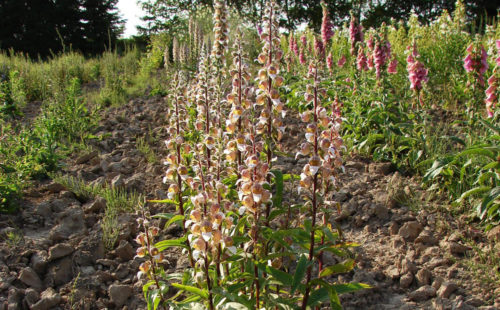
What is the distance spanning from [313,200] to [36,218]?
3.02 metres

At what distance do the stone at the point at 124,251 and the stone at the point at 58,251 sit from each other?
0.37 m

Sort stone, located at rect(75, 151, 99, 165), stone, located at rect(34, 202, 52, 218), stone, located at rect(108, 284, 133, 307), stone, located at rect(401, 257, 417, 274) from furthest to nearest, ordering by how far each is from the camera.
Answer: stone, located at rect(75, 151, 99, 165)
stone, located at rect(34, 202, 52, 218)
stone, located at rect(401, 257, 417, 274)
stone, located at rect(108, 284, 133, 307)

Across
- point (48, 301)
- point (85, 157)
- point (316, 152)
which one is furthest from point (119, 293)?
point (85, 157)

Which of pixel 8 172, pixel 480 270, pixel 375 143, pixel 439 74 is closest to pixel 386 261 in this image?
pixel 480 270

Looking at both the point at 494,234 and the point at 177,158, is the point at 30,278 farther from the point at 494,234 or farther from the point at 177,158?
the point at 494,234

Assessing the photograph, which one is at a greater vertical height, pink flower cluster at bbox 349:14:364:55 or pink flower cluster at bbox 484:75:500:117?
pink flower cluster at bbox 349:14:364:55

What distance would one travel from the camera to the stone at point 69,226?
132 inches

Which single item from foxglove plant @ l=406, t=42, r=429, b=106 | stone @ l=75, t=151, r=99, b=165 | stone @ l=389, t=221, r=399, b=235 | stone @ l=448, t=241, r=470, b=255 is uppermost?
foxglove plant @ l=406, t=42, r=429, b=106

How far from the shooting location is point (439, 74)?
22.3 ft

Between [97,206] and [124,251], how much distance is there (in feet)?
2.76

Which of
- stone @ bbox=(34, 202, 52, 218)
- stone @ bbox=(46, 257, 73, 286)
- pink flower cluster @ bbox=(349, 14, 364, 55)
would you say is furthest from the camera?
pink flower cluster @ bbox=(349, 14, 364, 55)

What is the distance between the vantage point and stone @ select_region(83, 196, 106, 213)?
385cm

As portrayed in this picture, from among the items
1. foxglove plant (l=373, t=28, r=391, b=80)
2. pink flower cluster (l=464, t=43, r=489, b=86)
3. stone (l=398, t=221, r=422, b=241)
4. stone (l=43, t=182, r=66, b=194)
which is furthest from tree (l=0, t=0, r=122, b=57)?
stone (l=398, t=221, r=422, b=241)

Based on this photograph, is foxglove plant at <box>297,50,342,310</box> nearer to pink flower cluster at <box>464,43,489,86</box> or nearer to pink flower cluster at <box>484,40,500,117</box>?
pink flower cluster at <box>484,40,500,117</box>
